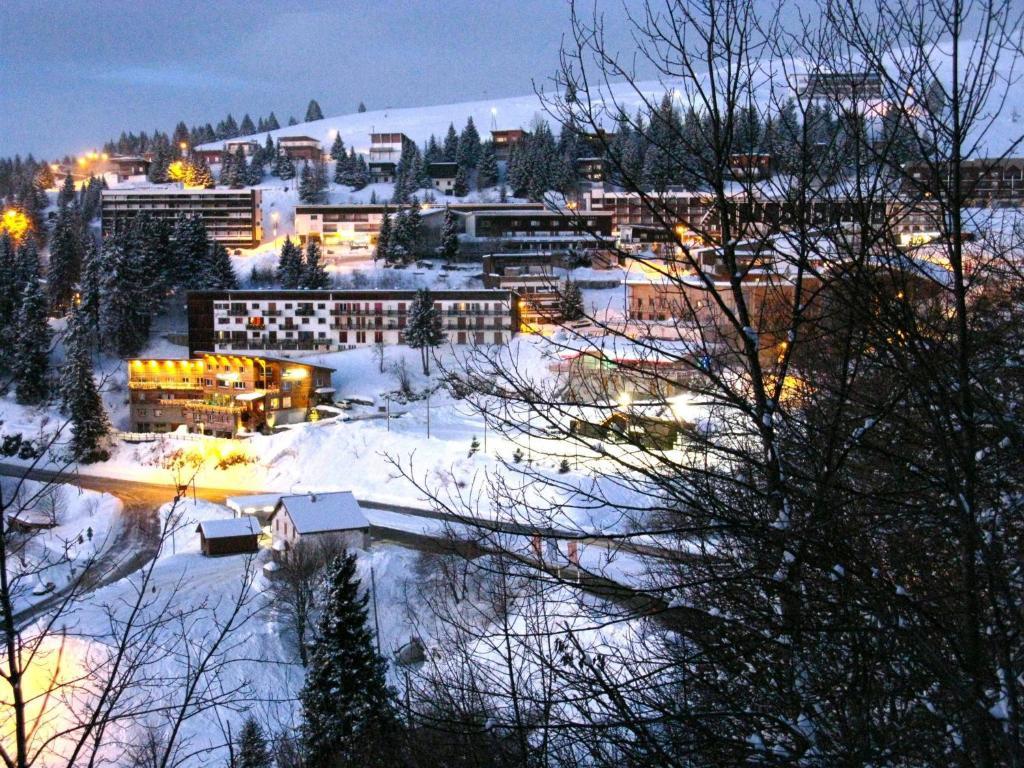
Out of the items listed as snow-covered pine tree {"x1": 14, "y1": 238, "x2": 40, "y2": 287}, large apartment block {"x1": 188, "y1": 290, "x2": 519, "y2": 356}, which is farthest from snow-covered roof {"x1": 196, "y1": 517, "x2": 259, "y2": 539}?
snow-covered pine tree {"x1": 14, "y1": 238, "x2": 40, "y2": 287}

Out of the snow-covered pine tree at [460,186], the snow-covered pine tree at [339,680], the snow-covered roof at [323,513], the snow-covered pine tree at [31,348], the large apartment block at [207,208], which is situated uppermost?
the snow-covered pine tree at [460,186]

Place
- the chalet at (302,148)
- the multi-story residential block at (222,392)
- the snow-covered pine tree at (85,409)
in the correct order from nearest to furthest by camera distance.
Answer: the snow-covered pine tree at (85,409) < the multi-story residential block at (222,392) < the chalet at (302,148)

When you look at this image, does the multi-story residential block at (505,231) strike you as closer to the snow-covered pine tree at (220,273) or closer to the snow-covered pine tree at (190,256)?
the snow-covered pine tree at (220,273)

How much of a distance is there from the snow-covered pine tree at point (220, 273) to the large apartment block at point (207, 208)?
11997 millimetres

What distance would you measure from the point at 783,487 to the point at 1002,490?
58 centimetres

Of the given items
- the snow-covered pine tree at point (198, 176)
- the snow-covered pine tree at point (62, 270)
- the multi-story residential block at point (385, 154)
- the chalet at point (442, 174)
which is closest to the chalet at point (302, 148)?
the multi-story residential block at point (385, 154)

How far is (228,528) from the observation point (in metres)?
16.9

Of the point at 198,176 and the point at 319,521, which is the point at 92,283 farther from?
the point at 198,176

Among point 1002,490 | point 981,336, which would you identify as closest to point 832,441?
point 1002,490

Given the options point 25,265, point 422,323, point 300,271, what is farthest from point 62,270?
point 422,323

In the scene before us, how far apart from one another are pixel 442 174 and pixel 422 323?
28063mm

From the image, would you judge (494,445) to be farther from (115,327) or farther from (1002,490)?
(1002,490)

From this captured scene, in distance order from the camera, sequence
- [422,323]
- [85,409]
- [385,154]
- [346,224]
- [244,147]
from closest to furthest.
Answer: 1. [85,409]
2. [422,323]
3. [346,224]
4. [385,154]
5. [244,147]

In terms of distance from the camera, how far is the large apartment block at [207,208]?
149 ft
